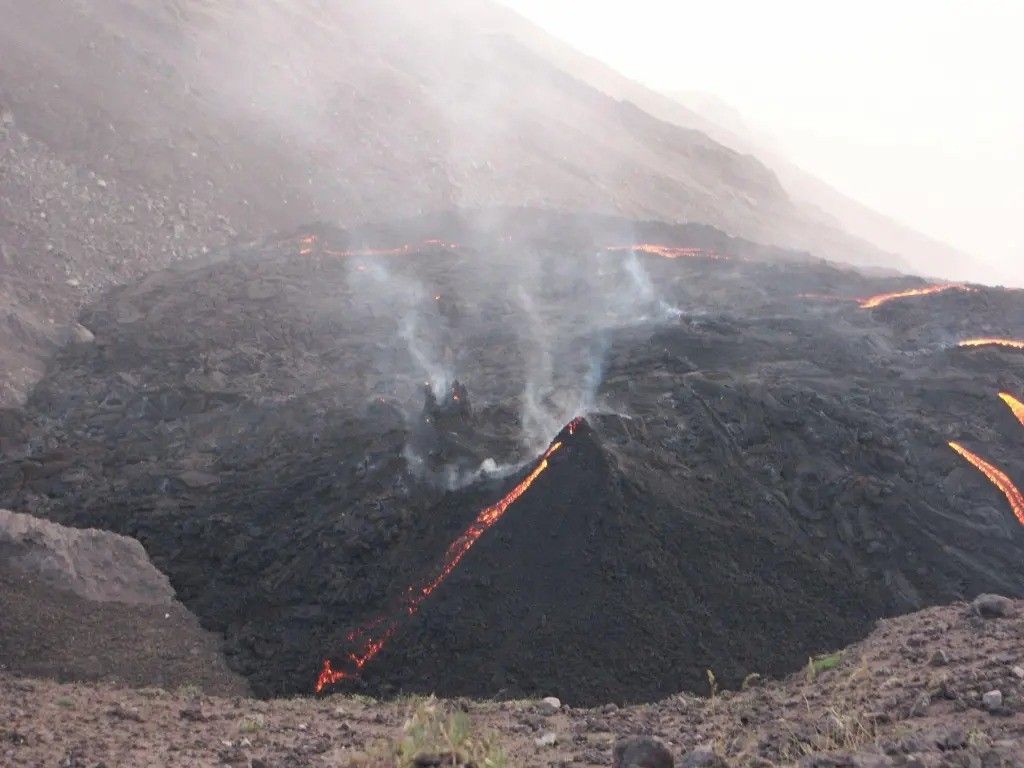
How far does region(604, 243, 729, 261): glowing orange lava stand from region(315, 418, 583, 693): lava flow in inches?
626

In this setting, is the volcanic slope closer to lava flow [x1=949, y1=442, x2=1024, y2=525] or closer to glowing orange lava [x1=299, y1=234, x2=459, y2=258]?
lava flow [x1=949, y1=442, x2=1024, y2=525]

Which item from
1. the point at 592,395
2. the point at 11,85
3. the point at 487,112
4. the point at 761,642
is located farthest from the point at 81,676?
the point at 487,112

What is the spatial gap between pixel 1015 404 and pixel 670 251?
47.1 feet

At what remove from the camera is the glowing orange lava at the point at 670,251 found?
97.9ft

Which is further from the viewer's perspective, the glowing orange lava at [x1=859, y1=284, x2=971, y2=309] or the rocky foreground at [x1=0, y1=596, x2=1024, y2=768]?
the glowing orange lava at [x1=859, y1=284, x2=971, y2=309]

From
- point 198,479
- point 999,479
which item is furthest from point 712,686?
point 198,479

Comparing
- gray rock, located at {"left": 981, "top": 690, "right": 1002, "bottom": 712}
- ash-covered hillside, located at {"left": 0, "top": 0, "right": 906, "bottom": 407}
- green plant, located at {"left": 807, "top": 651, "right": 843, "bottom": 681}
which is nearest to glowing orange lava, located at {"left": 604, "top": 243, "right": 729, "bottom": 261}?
ash-covered hillside, located at {"left": 0, "top": 0, "right": 906, "bottom": 407}

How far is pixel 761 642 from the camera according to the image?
502 inches

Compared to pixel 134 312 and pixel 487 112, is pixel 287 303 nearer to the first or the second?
pixel 134 312

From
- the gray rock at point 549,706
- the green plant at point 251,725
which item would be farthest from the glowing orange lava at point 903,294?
the green plant at point 251,725

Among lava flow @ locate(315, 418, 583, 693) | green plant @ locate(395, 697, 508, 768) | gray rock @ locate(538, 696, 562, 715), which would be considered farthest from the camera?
lava flow @ locate(315, 418, 583, 693)

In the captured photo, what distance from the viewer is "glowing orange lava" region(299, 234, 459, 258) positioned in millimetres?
28656

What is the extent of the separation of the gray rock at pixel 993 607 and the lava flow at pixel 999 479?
4717 millimetres

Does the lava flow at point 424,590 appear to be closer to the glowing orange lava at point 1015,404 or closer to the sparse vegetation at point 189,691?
the sparse vegetation at point 189,691
